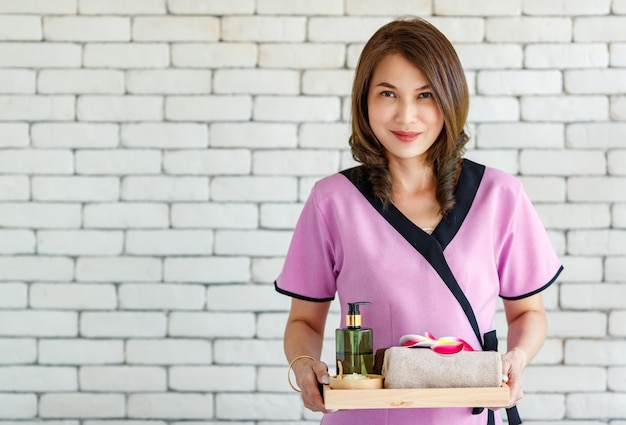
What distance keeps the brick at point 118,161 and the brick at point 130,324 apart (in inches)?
17.2

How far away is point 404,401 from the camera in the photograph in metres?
1.34

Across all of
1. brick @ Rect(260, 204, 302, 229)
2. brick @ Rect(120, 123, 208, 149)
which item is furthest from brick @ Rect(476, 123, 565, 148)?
brick @ Rect(120, 123, 208, 149)

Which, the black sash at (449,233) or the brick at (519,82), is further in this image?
the brick at (519,82)

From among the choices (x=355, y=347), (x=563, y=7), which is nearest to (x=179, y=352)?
(x=355, y=347)

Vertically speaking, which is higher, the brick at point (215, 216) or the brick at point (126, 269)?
the brick at point (215, 216)

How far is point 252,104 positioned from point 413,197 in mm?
1098

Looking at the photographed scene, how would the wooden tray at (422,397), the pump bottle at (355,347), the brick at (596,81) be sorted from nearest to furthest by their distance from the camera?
the wooden tray at (422,397)
the pump bottle at (355,347)
the brick at (596,81)

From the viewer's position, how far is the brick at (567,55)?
259 cm

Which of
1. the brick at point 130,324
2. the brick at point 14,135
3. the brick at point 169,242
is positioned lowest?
the brick at point 130,324

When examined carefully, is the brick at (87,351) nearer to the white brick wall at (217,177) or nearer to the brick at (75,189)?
the white brick wall at (217,177)

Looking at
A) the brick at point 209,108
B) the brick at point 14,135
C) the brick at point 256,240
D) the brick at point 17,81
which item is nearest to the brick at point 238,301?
the brick at point 256,240

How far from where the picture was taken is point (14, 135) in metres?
2.63

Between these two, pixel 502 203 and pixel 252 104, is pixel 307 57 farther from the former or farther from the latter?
pixel 502 203

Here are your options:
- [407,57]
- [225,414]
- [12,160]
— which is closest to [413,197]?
[407,57]
